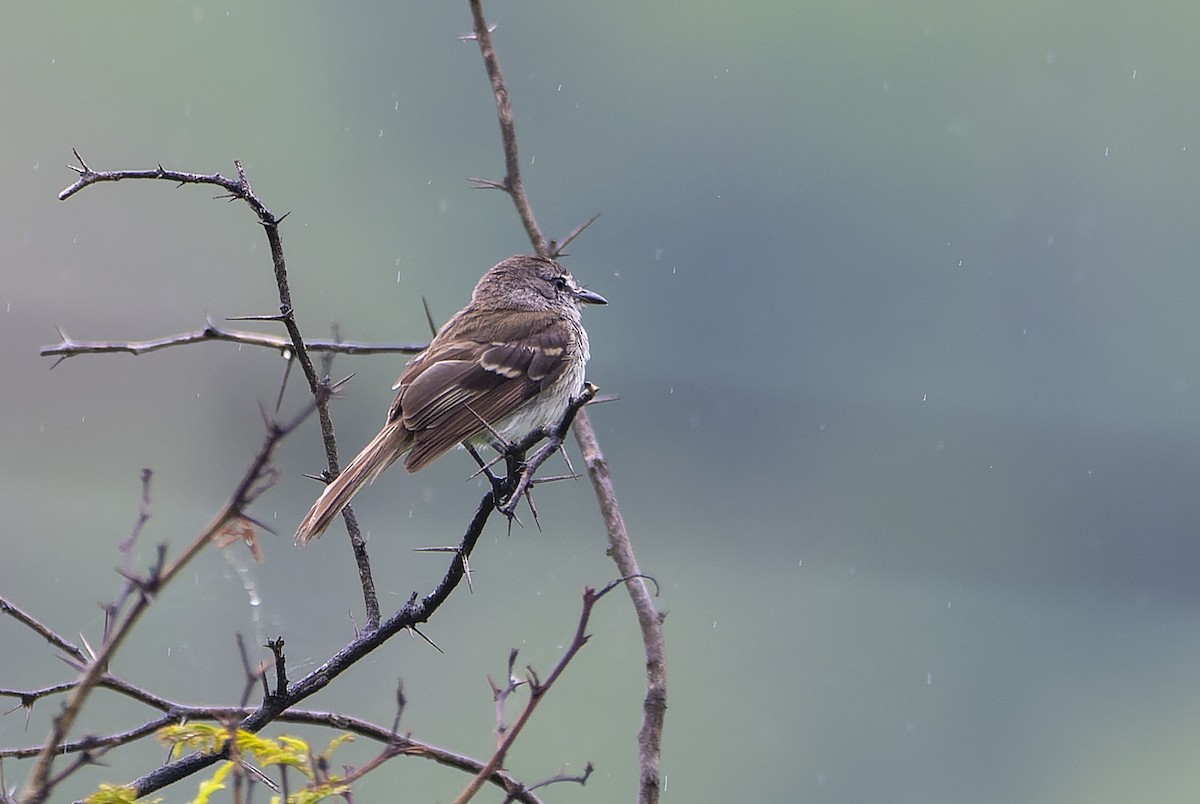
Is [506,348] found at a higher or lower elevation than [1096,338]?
higher

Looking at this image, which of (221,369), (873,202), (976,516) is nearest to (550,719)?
(221,369)

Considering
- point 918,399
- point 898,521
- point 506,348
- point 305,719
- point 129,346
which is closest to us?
point 305,719

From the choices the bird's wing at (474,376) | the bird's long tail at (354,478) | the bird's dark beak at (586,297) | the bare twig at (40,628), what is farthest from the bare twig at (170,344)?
the bird's dark beak at (586,297)

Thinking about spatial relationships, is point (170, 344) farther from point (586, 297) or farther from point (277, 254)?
point (586, 297)

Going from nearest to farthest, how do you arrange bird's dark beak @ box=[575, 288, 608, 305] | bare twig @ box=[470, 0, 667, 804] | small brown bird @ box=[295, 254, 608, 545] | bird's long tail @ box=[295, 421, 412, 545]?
1. bare twig @ box=[470, 0, 667, 804]
2. bird's long tail @ box=[295, 421, 412, 545]
3. small brown bird @ box=[295, 254, 608, 545]
4. bird's dark beak @ box=[575, 288, 608, 305]

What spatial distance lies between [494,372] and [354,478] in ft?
4.88

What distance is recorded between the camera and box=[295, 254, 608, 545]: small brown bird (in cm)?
520

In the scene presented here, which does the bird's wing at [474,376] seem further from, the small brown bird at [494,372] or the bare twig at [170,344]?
the bare twig at [170,344]

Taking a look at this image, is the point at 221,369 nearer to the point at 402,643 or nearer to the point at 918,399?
the point at 402,643

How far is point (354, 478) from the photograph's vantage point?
454 centimetres

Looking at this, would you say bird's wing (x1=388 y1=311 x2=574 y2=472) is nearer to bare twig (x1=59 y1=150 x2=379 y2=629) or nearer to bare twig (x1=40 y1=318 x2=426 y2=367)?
bare twig (x1=40 y1=318 x2=426 y2=367)

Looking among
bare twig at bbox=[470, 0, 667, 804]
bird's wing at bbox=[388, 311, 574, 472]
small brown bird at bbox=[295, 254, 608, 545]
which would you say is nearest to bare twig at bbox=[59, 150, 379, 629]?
bare twig at bbox=[470, 0, 667, 804]

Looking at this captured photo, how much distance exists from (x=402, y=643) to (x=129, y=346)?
14320 millimetres

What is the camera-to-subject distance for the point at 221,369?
825 inches
